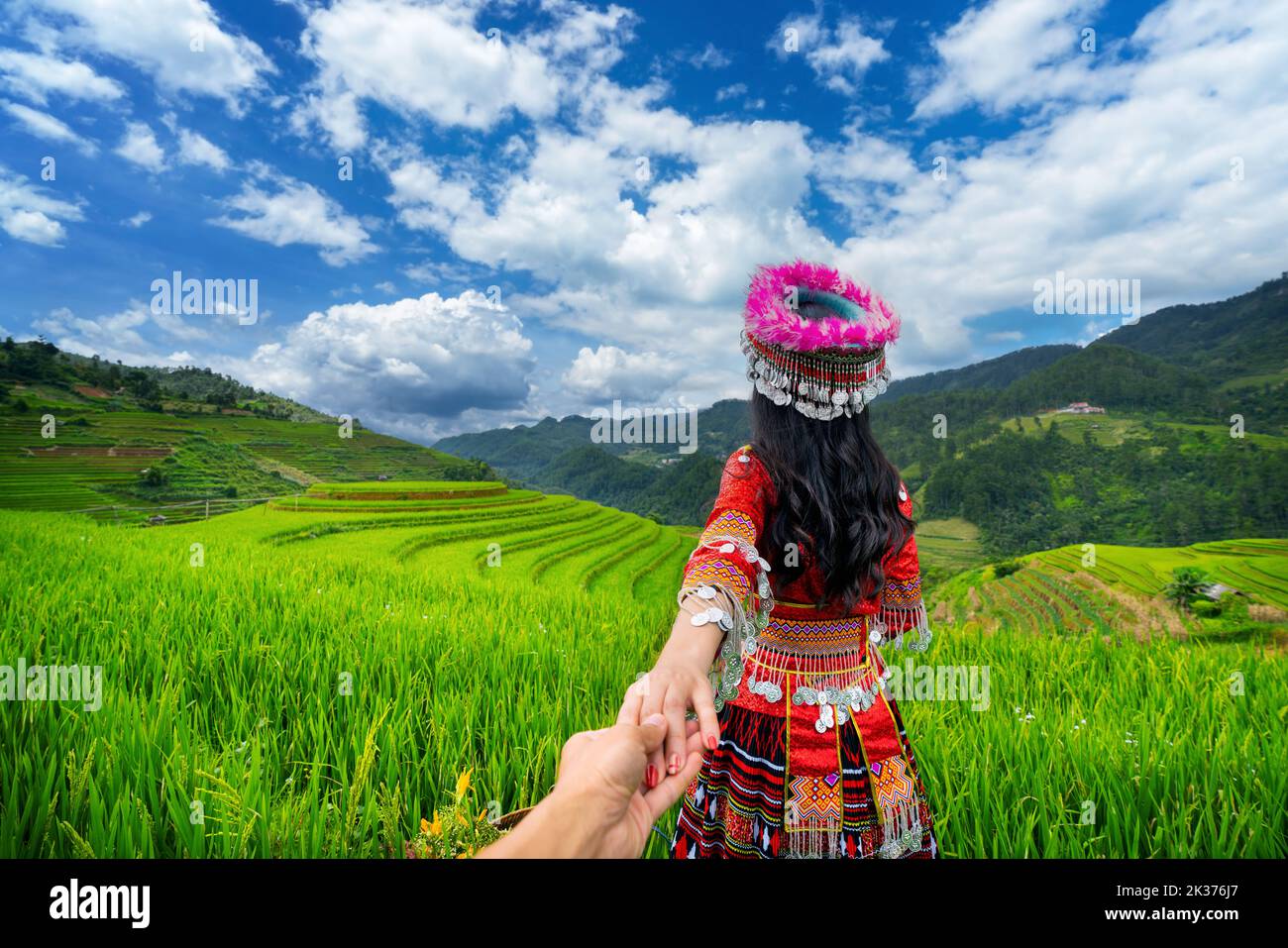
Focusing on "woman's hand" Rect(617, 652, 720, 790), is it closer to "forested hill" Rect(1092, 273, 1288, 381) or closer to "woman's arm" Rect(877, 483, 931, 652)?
"woman's arm" Rect(877, 483, 931, 652)

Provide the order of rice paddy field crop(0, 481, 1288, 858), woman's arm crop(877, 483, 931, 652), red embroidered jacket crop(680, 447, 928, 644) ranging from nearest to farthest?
red embroidered jacket crop(680, 447, 928, 644) → rice paddy field crop(0, 481, 1288, 858) → woman's arm crop(877, 483, 931, 652)

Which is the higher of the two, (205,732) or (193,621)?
(193,621)

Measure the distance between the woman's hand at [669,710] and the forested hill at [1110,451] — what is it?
40028mm

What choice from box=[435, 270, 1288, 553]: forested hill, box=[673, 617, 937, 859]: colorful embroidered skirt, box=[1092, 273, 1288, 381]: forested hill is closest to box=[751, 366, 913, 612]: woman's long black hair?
box=[673, 617, 937, 859]: colorful embroidered skirt

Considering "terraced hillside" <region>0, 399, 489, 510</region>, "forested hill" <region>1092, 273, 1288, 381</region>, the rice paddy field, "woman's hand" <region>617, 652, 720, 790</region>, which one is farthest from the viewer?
"forested hill" <region>1092, 273, 1288, 381</region>

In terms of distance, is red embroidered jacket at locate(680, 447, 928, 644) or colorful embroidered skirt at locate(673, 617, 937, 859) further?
colorful embroidered skirt at locate(673, 617, 937, 859)

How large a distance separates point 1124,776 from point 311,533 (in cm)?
2661

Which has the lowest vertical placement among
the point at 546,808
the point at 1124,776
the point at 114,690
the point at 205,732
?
the point at 1124,776

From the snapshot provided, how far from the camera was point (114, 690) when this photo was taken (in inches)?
109

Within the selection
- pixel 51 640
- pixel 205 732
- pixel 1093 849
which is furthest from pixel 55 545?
pixel 1093 849

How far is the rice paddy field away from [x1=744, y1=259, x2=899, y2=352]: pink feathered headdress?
6.36 ft

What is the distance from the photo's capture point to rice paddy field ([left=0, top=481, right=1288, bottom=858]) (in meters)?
1.89

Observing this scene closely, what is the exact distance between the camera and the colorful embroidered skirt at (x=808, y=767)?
5.74ft
